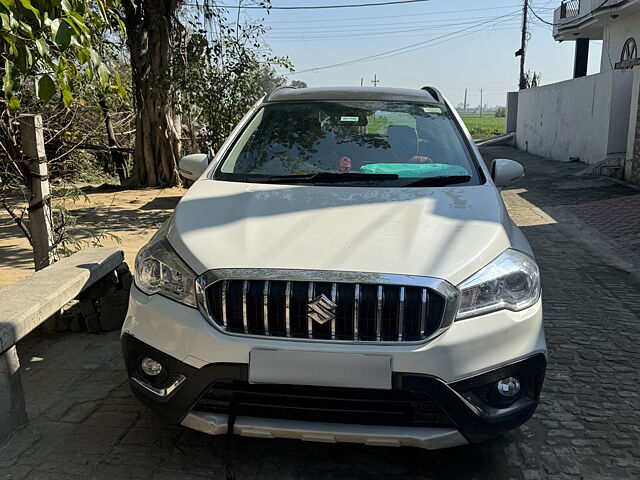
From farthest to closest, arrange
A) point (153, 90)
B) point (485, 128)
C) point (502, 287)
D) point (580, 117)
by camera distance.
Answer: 1. point (485, 128)
2. point (580, 117)
3. point (153, 90)
4. point (502, 287)

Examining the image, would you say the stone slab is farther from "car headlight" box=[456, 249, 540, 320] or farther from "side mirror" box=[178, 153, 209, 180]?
"car headlight" box=[456, 249, 540, 320]

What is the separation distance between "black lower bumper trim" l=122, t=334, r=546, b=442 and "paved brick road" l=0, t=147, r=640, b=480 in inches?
13.8

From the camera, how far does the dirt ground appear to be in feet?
22.6

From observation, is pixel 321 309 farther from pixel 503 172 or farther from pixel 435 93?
pixel 435 93

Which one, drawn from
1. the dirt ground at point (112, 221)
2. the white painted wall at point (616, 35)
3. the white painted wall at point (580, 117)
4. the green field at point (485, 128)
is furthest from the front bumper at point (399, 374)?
the green field at point (485, 128)

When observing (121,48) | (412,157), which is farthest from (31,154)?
(121,48)

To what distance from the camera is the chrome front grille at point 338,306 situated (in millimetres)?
2449

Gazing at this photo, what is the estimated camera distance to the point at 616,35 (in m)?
23.6

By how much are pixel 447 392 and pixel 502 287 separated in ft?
1.76

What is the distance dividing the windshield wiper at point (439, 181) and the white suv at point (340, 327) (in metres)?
0.48

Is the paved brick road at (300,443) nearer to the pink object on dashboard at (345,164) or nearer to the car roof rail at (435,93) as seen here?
the pink object on dashboard at (345,164)

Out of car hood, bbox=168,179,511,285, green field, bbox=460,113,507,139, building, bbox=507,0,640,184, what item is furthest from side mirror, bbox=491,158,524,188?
green field, bbox=460,113,507,139

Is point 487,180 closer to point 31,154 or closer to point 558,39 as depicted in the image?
point 31,154

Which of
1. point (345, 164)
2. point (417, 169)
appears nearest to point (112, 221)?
point (345, 164)
